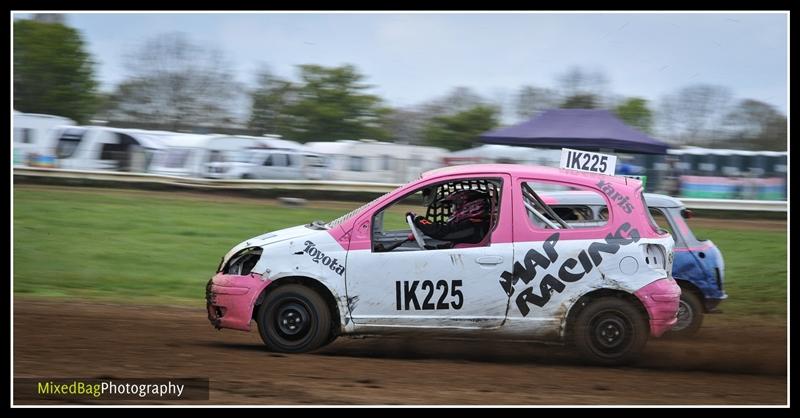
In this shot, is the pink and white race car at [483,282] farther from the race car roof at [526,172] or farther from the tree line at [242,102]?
the tree line at [242,102]

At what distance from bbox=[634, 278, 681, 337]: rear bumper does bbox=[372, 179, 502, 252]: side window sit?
138 centimetres

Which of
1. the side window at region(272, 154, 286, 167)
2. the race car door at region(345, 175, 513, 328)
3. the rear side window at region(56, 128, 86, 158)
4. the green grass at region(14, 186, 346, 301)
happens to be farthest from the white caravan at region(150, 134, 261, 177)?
the race car door at region(345, 175, 513, 328)

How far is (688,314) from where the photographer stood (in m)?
9.11

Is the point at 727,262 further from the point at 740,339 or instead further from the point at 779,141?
the point at 779,141

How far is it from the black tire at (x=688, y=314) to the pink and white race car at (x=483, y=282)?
7.05ft

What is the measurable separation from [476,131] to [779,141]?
8304mm

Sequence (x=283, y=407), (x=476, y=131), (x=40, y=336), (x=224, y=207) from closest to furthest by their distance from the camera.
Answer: (x=283, y=407)
(x=40, y=336)
(x=224, y=207)
(x=476, y=131)

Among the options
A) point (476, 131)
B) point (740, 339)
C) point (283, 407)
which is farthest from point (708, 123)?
point (283, 407)

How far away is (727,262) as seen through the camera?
15.2 metres

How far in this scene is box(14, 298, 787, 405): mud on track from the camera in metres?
6.15

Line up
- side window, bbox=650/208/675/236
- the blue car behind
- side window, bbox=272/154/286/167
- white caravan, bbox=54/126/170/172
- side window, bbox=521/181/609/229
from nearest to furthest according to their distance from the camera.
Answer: side window, bbox=521/181/609/229, the blue car behind, side window, bbox=650/208/675/236, white caravan, bbox=54/126/170/172, side window, bbox=272/154/286/167

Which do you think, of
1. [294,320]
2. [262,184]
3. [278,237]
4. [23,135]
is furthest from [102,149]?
[294,320]

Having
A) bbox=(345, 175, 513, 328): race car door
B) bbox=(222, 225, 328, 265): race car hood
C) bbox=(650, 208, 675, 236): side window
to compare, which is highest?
bbox=(650, 208, 675, 236): side window

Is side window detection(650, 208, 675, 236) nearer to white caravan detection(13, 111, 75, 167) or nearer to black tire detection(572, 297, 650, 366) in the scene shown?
black tire detection(572, 297, 650, 366)
